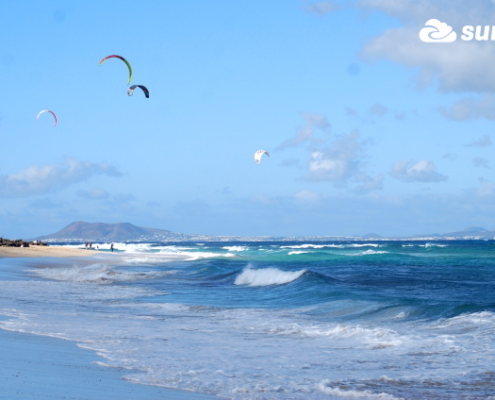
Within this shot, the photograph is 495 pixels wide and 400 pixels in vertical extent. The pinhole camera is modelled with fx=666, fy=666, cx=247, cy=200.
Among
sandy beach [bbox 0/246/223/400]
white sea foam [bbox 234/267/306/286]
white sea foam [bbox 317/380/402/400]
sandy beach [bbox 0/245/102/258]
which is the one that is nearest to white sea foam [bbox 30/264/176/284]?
white sea foam [bbox 234/267/306/286]

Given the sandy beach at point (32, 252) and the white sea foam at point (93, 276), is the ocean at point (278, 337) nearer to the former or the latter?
the white sea foam at point (93, 276)

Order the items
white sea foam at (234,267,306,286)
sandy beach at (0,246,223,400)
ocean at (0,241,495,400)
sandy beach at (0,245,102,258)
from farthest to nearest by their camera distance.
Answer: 1. sandy beach at (0,245,102,258)
2. white sea foam at (234,267,306,286)
3. ocean at (0,241,495,400)
4. sandy beach at (0,246,223,400)

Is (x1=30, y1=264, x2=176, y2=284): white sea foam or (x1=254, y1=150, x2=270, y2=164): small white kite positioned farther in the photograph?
(x1=254, y1=150, x2=270, y2=164): small white kite

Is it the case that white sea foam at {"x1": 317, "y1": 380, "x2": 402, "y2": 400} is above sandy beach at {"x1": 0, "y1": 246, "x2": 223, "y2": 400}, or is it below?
below

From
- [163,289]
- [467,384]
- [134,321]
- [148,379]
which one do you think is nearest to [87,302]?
[134,321]

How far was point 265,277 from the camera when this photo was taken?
27000mm

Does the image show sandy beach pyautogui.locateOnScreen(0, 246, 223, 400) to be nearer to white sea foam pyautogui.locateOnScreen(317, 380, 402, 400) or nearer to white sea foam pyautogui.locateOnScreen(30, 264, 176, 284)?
white sea foam pyautogui.locateOnScreen(317, 380, 402, 400)

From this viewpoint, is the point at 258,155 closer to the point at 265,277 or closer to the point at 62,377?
the point at 265,277

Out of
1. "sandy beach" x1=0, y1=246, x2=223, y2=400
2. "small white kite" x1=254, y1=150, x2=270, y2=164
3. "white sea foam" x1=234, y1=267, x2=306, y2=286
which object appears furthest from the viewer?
"small white kite" x1=254, y1=150, x2=270, y2=164

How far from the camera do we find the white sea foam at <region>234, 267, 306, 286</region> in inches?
1014

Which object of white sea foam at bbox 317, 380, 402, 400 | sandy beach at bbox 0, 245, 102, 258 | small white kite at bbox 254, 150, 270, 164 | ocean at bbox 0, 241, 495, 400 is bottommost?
white sea foam at bbox 317, 380, 402, 400

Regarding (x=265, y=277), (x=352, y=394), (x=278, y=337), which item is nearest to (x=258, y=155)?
(x=265, y=277)

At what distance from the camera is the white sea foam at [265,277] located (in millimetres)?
25766

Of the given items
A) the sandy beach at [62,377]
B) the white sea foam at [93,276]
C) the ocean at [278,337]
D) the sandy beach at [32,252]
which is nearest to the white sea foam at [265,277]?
the ocean at [278,337]
